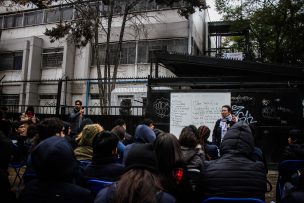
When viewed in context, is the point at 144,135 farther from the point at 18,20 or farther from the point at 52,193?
the point at 18,20

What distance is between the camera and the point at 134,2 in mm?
16000

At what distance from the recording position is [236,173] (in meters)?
2.96

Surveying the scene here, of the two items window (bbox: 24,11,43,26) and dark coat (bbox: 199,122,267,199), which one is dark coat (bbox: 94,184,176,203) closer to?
dark coat (bbox: 199,122,267,199)

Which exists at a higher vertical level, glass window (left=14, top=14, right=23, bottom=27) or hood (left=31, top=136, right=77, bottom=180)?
glass window (left=14, top=14, right=23, bottom=27)

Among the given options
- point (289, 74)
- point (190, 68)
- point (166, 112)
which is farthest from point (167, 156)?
point (190, 68)

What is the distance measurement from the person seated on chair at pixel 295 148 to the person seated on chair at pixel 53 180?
3092 millimetres

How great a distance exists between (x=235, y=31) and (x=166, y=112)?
453 inches

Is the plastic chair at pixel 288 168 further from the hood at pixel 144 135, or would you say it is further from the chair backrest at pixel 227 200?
the hood at pixel 144 135

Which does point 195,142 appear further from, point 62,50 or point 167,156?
point 62,50

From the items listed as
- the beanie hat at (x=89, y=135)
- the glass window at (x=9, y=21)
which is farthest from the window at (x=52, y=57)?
the beanie hat at (x=89, y=135)

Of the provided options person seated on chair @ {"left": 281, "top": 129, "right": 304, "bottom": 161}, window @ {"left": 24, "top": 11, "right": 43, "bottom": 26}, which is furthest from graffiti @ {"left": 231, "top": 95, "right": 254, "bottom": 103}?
window @ {"left": 24, "top": 11, "right": 43, "bottom": 26}

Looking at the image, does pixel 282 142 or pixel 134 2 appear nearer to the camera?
pixel 282 142

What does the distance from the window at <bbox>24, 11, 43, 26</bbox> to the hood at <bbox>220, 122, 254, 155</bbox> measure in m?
22.0

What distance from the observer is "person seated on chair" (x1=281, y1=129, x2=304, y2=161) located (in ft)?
14.7
